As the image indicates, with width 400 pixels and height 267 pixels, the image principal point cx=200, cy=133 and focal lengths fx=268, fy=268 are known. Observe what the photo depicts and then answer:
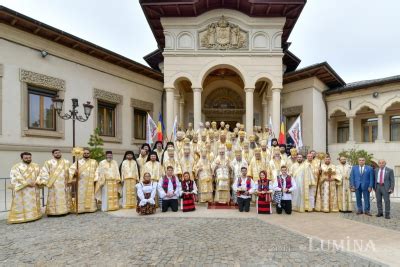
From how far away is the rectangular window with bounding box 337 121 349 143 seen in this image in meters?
20.0

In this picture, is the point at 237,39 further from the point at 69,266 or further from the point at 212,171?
the point at 69,266

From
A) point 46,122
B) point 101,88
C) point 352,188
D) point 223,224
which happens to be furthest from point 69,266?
point 101,88

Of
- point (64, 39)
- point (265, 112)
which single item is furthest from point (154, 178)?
point (265, 112)

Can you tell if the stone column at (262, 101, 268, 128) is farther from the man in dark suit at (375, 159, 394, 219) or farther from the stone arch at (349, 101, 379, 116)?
the man in dark suit at (375, 159, 394, 219)

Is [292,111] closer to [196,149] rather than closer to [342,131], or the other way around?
[342,131]

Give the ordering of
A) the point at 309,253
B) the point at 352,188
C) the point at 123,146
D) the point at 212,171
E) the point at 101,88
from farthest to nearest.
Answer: the point at 123,146 → the point at 101,88 → the point at 212,171 → the point at 352,188 → the point at 309,253

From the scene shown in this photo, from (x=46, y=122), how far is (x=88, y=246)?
9.71 meters

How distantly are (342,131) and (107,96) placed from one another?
16.9 meters

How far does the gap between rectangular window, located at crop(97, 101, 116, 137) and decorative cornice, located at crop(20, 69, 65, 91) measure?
2540mm

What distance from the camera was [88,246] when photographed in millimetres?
5133

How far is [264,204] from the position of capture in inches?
309

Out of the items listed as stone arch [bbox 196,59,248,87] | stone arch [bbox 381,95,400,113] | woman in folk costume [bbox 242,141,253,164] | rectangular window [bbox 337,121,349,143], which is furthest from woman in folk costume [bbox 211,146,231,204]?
rectangular window [bbox 337,121,349,143]

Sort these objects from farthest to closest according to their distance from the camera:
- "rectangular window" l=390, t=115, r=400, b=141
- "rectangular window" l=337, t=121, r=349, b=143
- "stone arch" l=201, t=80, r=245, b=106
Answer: "stone arch" l=201, t=80, r=245, b=106, "rectangular window" l=337, t=121, r=349, b=143, "rectangular window" l=390, t=115, r=400, b=141

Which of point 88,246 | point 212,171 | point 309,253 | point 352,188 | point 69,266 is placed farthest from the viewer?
point 212,171
